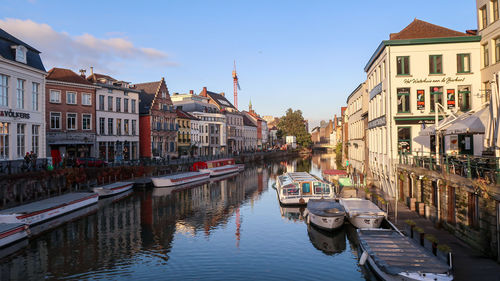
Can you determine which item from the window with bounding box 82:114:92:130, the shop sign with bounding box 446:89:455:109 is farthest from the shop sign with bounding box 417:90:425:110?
the window with bounding box 82:114:92:130

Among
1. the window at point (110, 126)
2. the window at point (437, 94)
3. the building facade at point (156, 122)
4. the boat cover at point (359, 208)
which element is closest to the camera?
the boat cover at point (359, 208)

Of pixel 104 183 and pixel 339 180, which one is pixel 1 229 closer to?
pixel 104 183

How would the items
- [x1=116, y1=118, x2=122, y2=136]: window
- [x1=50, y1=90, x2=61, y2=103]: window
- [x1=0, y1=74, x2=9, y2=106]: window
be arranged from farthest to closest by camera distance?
[x1=116, y1=118, x2=122, y2=136]: window, [x1=50, y1=90, x2=61, y2=103]: window, [x1=0, y1=74, x2=9, y2=106]: window

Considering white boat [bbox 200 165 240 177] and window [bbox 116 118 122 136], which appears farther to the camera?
white boat [bbox 200 165 240 177]

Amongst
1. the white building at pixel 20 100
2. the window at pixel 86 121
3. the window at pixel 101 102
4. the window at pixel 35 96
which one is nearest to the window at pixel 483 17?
the white building at pixel 20 100

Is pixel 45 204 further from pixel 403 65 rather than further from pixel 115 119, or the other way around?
pixel 115 119

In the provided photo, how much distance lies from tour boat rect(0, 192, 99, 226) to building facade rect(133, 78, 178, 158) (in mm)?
29226

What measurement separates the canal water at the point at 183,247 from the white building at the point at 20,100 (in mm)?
8180

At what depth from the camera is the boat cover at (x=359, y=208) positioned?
827 inches

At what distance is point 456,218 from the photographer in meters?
16.9

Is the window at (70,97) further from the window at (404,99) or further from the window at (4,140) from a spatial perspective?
the window at (404,99)

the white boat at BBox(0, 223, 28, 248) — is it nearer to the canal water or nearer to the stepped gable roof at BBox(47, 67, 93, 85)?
the canal water

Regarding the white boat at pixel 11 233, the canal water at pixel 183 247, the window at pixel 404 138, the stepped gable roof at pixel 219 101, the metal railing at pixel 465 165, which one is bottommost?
the canal water at pixel 183 247

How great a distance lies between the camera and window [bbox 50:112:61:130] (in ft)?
148
